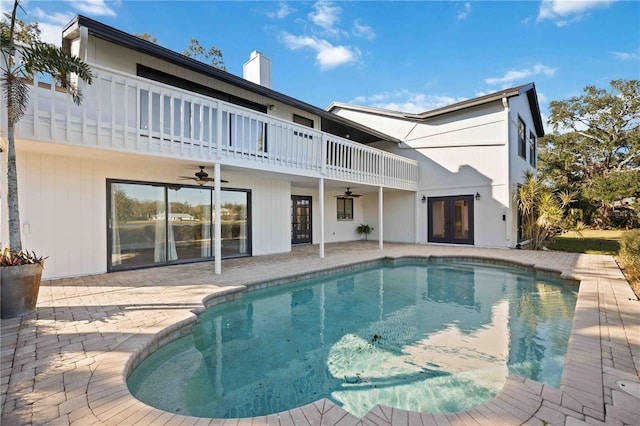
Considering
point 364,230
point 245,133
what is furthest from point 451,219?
point 245,133

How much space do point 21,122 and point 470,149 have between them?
1314 centimetres

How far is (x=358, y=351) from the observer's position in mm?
3676

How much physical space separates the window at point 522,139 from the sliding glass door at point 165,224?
12100 mm

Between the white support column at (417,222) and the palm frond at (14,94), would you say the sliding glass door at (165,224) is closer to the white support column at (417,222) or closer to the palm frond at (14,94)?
the palm frond at (14,94)

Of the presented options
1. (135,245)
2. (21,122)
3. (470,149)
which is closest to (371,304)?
(135,245)

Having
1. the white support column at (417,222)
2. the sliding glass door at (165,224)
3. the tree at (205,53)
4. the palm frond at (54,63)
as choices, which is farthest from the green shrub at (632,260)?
the tree at (205,53)

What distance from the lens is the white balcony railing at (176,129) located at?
4762 millimetres

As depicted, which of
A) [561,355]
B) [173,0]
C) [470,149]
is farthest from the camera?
[470,149]

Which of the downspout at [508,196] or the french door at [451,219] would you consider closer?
the downspout at [508,196]

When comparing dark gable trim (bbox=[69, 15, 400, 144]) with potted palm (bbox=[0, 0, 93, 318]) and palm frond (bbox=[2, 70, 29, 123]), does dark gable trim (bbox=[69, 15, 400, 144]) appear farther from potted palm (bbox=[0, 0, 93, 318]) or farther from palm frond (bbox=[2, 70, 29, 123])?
palm frond (bbox=[2, 70, 29, 123])

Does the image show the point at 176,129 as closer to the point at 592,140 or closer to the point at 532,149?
the point at 532,149

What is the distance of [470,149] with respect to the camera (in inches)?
464

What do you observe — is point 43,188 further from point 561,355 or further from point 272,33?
point 272,33

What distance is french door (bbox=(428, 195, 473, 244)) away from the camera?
38.7 ft
